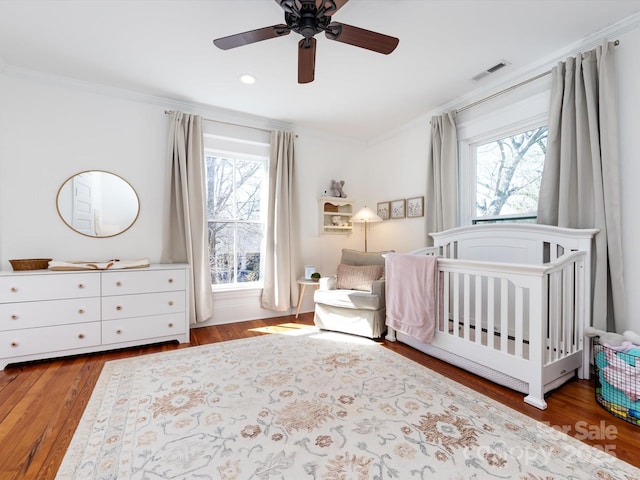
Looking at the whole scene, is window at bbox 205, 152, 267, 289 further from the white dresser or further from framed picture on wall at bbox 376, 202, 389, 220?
framed picture on wall at bbox 376, 202, 389, 220

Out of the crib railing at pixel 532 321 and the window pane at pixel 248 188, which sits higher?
the window pane at pixel 248 188

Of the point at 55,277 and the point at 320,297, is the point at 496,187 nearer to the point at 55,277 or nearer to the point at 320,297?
the point at 320,297

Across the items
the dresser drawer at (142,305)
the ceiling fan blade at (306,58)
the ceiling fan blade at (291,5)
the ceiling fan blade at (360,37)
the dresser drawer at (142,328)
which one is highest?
the ceiling fan blade at (291,5)

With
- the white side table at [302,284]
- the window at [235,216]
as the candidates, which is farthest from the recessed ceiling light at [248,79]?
the white side table at [302,284]

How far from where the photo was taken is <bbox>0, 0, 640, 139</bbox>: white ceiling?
1.93m

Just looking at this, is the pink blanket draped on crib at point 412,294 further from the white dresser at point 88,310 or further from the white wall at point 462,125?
the white dresser at point 88,310

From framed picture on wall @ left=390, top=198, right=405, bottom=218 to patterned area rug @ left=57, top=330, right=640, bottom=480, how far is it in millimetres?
2077

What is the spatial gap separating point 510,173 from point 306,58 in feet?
7.36

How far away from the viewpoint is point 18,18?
200 centimetres

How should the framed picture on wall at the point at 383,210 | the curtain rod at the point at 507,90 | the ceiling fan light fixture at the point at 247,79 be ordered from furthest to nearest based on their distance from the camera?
the framed picture on wall at the point at 383,210 → the ceiling fan light fixture at the point at 247,79 → the curtain rod at the point at 507,90

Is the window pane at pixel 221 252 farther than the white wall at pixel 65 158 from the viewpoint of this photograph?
Yes

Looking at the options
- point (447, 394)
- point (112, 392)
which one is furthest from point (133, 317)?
point (447, 394)

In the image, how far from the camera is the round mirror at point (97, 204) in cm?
285

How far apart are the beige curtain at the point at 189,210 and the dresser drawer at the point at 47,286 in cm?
74
